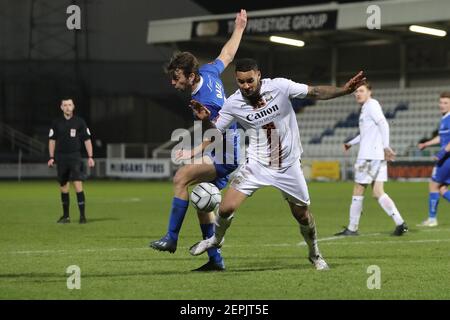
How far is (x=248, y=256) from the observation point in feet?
34.2

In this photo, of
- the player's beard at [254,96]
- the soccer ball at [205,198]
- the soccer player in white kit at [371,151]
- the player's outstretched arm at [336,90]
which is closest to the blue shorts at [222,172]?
the soccer ball at [205,198]

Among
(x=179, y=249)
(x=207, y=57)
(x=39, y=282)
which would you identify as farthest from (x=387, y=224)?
(x=207, y=57)

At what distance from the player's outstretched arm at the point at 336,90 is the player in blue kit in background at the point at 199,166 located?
3.68 feet

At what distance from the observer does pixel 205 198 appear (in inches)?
348

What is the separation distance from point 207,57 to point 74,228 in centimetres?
3036

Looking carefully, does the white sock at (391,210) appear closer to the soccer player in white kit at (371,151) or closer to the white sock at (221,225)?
the soccer player in white kit at (371,151)

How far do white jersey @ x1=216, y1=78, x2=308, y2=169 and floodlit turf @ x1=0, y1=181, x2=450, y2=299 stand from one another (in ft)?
3.80

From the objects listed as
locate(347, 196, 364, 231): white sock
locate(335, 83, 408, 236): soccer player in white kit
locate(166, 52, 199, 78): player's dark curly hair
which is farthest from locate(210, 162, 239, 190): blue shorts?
locate(335, 83, 408, 236): soccer player in white kit

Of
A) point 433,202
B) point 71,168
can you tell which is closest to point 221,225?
point 433,202

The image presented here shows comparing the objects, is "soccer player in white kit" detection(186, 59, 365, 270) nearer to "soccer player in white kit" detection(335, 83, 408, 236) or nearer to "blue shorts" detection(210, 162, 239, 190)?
"blue shorts" detection(210, 162, 239, 190)

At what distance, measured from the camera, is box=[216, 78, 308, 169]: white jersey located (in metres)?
8.48

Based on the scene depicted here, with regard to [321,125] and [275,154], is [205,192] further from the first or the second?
[321,125]

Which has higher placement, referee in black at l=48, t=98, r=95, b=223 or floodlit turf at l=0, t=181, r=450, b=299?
referee in black at l=48, t=98, r=95, b=223
